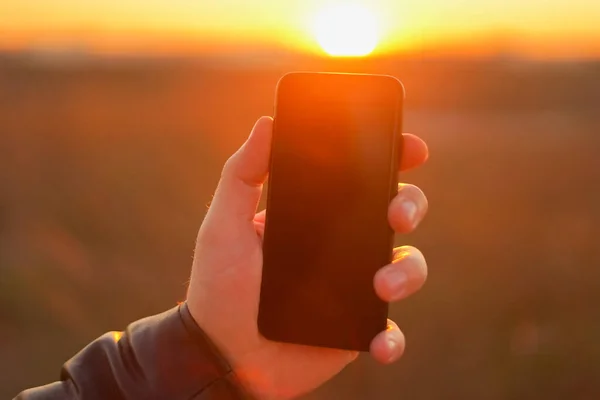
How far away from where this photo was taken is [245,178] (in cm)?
124

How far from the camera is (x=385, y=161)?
1.15 meters

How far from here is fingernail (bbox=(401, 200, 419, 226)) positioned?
112 cm

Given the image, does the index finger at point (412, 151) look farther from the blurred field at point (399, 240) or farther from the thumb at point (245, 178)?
the blurred field at point (399, 240)

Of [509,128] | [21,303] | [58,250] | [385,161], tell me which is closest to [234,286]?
[385,161]

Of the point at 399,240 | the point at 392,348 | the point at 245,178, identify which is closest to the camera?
the point at 392,348

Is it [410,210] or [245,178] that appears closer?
[410,210]

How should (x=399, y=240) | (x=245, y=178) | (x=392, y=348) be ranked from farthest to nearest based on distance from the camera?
1. (x=399, y=240)
2. (x=245, y=178)
3. (x=392, y=348)

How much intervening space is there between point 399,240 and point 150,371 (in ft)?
10.3

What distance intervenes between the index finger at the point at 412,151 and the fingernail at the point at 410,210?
2.9 inches

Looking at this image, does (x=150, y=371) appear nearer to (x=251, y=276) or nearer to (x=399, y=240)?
(x=251, y=276)

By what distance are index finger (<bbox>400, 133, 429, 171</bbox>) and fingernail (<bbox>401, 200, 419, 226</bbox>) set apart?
0.07 metres

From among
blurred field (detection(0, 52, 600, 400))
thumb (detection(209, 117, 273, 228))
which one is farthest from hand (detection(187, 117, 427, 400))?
blurred field (detection(0, 52, 600, 400))

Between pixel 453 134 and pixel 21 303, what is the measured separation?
19.6ft

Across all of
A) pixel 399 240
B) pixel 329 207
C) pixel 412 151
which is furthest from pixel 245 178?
pixel 399 240
